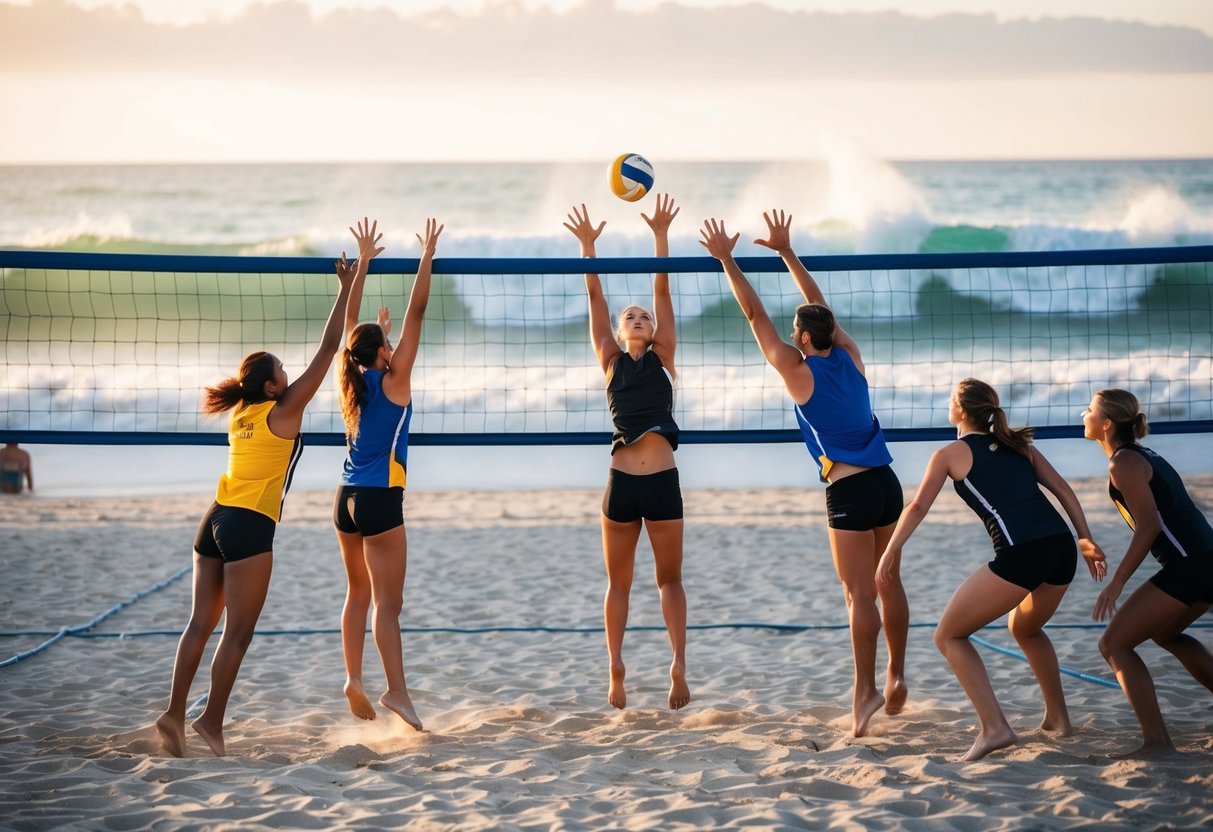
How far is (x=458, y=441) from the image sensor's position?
6.06m

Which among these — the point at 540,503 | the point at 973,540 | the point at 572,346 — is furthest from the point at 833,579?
the point at 572,346

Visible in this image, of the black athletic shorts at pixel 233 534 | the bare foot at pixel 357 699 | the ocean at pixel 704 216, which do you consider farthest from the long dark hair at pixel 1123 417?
the ocean at pixel 704 216

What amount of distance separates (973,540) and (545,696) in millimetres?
4633

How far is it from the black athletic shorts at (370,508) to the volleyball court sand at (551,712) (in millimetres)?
924

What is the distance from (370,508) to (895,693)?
2391mm

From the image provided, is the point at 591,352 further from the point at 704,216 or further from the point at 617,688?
the point at 704,216

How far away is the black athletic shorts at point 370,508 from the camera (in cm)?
486

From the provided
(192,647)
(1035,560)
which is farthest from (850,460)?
(192,647)

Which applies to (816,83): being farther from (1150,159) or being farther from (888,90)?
(1150,159)

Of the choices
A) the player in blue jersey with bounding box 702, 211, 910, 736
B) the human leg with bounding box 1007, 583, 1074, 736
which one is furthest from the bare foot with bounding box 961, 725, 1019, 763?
the player in blue jersey with bounding box 702, 211, 910, 736

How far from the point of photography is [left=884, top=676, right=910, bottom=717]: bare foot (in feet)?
16.3

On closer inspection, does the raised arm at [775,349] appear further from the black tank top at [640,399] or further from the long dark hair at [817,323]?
the black tank top at [640,399]

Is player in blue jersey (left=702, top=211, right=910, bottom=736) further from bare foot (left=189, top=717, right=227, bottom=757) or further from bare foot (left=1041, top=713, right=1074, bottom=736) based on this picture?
bare foot (left=189, top=717, right=227, bottom=757)

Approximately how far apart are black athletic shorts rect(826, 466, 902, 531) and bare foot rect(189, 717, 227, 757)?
2.67 metres
